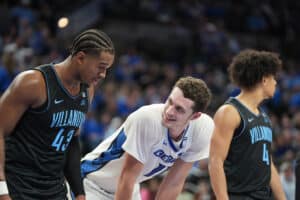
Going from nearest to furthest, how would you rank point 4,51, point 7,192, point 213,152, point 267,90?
point 7,192 → point 213,152 → point 267,90 → point 4,51

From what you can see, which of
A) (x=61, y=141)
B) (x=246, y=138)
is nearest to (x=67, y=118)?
(x=61, y=141)

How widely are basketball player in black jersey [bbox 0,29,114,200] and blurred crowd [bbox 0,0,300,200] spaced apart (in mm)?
3826

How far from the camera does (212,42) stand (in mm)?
14375

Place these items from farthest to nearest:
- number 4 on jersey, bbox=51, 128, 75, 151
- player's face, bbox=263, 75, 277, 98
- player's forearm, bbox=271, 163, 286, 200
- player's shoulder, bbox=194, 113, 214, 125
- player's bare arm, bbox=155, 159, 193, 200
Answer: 1. player's forearm, bbox=271, 163, 286, 200
2. player's face, bbox=263, 75, 277, 98
3. player's bare arm, bbox=155, 159, 193, 200
4. player's shoulder, bbox=194, 113, 214, 125
5. number 4 on jersey, bbox=51, 128, 75, 151

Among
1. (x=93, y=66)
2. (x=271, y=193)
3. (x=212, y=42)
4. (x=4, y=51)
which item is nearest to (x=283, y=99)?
(x=212, y=42)

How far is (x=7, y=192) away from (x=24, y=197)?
23cm

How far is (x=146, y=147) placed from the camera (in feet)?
13.6

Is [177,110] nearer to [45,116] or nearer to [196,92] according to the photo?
[196,92]

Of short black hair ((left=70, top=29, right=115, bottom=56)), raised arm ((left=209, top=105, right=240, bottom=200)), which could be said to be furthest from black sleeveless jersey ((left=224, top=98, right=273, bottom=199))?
short black hair ((left=70, top=29, right=115, bottom=56))

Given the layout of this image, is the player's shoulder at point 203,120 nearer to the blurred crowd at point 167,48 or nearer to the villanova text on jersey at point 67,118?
the villanova text on jersey at point 67,118

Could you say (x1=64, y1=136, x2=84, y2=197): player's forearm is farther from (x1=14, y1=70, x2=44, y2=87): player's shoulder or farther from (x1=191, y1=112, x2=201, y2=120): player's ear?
(x1=191, y1=112, x2=201, y2=120): player's ear

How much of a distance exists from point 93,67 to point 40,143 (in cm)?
55

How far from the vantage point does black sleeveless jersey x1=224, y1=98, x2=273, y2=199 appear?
14.6 ft

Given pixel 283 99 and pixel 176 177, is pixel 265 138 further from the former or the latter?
pixel 283 99
